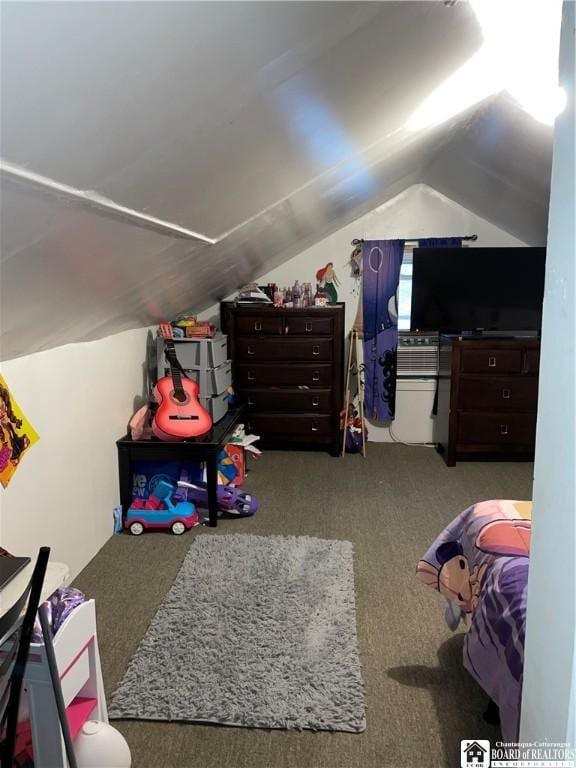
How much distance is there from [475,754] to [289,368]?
294cm

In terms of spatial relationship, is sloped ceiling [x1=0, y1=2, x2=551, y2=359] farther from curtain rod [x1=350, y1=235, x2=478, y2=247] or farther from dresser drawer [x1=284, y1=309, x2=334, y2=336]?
curtain rod [x1=350, y1=235, x2=478, y2=247]

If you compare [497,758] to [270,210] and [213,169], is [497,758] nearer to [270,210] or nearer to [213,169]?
[213,169]

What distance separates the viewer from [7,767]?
104 centimetres

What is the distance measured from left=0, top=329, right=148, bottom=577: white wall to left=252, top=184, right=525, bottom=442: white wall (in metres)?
1.85

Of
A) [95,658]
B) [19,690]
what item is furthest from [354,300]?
[19,690]

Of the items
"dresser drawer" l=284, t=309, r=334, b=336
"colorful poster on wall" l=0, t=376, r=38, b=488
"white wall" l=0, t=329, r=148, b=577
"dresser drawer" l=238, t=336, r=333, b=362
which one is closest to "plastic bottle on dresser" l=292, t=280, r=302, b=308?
"dresser drawer" l=284, t=309, r=334, b=336

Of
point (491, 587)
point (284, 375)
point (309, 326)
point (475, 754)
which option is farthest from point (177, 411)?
point (475, 754)

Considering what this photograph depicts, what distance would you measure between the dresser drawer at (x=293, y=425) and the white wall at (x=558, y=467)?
3.53 metres

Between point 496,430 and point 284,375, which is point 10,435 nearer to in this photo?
point 284,375

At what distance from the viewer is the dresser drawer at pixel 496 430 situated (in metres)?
4.07

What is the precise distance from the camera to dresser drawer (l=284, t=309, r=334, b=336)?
13.5 feet

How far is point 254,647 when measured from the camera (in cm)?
202

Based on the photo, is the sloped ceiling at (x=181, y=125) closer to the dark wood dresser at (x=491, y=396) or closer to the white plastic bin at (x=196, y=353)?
the white plastic bin at (x=196, y=353)

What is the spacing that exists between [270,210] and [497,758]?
6.80ft
